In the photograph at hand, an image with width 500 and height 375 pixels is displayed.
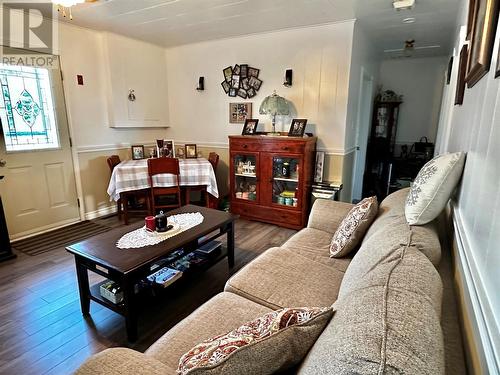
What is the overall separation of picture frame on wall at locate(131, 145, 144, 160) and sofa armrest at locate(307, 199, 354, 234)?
2812mm

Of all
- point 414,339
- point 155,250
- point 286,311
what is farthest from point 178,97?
point 414,339

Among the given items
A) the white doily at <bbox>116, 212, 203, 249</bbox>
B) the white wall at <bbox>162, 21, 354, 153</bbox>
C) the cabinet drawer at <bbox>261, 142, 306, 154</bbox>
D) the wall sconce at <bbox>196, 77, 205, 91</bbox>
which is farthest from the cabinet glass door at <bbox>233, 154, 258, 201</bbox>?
the white doily at <bbox>116, 212, 203, 249</bbox>

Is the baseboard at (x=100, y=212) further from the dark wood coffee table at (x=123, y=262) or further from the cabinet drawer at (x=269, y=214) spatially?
the dark wood coffee table at (x=123, y=262)

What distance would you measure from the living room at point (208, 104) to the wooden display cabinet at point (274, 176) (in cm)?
5

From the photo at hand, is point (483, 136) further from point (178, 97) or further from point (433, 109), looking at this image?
point (433, 109)

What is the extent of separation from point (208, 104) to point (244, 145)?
1.17 metres

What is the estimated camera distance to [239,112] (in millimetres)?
4121

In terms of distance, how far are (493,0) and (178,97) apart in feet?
14.0

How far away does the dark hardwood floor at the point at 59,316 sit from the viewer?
1.65m

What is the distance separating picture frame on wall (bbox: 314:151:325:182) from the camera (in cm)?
366

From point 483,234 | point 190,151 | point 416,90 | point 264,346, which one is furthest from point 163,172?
point 416,90

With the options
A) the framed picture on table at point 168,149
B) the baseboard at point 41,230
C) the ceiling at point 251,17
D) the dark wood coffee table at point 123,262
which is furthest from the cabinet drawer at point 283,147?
the baseboard at point 41,230

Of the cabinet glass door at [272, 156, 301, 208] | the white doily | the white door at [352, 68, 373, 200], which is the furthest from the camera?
the white door at [352, 68, 373, 200]

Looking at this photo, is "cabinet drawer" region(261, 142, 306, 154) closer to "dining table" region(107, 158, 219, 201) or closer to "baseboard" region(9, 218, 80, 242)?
"dining table" region(107, 158, 219, 201)
